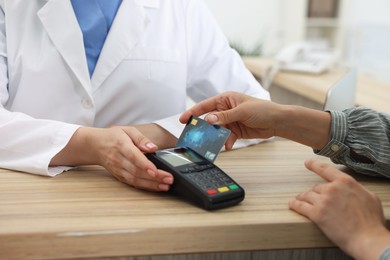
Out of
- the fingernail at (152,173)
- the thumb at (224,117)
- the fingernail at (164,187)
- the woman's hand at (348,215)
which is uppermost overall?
the thumb at (224,117)

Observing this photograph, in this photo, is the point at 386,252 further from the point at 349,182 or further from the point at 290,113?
the point at 290,113

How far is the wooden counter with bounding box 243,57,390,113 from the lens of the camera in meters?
1.98

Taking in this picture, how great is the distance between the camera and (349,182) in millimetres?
791

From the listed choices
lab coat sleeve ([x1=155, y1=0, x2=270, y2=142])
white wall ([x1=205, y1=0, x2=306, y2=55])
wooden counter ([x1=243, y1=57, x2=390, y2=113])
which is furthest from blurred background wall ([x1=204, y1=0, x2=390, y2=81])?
lab coat sleeve ([x1=155, y1=0, x2=270, y2=142])

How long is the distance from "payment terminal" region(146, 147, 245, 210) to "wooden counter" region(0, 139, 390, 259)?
0.05ft

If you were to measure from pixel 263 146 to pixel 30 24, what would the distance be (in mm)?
646

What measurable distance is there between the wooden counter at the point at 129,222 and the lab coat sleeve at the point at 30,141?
0.16ft

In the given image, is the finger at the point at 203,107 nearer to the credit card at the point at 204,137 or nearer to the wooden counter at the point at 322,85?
the credit card at the point at 204,137

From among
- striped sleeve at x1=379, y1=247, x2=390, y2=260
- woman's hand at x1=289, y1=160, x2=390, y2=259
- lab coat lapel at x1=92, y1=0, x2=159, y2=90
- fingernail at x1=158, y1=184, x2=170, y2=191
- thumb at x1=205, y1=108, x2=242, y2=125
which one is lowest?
striped sleeve at x1=379, y1=247, x2=390, y2=260

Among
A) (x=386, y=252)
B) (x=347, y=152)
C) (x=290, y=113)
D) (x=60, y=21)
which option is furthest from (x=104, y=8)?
(x=386, y=252)

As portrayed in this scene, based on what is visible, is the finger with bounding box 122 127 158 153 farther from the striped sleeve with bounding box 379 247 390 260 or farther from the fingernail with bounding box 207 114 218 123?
the striped sleeve with bounding box 379 247 390 260

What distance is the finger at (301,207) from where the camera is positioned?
76cm

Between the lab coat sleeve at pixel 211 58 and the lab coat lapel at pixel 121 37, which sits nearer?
the lab coat lapel at pixel 121 37

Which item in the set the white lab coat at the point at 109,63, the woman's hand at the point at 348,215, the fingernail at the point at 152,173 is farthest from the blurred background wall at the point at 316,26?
the fingernail at the point at 152,173
